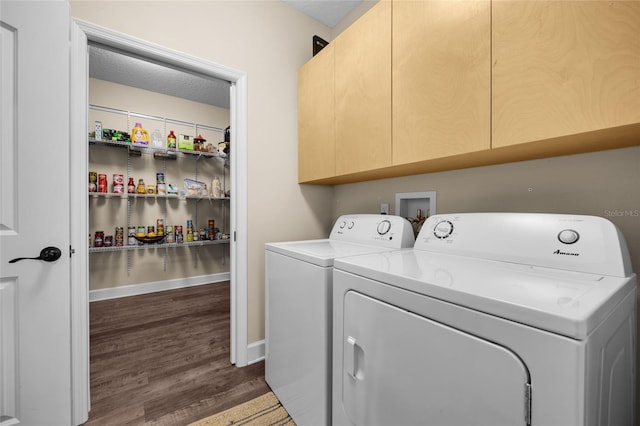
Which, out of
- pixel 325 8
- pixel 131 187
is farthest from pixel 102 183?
pixel 325 8

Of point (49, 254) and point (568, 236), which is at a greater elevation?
point (568, 236)

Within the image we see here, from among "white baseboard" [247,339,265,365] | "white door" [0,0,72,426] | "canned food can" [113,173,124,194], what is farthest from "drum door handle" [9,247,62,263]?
"canned food can" [113,173,124,194]

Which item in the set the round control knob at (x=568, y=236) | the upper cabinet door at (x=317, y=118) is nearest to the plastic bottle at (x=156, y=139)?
the upper cabinet door at (x=317, y=118)

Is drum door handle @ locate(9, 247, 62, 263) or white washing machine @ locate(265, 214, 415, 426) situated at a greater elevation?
drum door handle @ locate(9, 247, 62, 263)

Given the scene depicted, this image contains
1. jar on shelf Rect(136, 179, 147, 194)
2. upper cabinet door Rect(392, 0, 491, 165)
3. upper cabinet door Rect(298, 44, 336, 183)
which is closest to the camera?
upper cabinet door Rect(392, 0, 491, 165)

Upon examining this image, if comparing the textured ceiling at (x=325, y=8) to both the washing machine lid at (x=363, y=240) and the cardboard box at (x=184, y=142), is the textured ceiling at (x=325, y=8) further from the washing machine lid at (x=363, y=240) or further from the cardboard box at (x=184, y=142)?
the cardboard box at (x=184, y=142)

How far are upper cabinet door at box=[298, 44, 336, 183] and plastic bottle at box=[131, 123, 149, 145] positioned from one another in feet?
7.21

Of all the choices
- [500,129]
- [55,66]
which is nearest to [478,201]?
[500,129]

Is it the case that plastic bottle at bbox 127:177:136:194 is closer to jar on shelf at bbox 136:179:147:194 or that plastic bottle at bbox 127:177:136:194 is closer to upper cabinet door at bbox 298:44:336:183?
jar on shelf at bbox 136:179:147:194

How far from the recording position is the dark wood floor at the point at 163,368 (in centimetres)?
139

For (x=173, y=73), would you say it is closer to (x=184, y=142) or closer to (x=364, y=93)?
(x=184, y=142)

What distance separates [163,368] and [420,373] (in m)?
1.77

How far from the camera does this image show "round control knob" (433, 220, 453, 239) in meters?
1.19

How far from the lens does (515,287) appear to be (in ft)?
2.15
